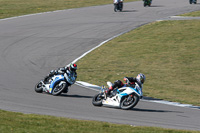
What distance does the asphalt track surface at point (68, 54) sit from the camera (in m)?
13.7

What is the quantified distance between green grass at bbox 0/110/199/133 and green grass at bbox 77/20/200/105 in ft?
21.0

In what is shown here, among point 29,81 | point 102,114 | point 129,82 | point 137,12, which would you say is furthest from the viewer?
point 137,12

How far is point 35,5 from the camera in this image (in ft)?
167

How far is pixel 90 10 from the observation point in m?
46.3

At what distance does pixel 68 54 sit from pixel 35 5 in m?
25.0

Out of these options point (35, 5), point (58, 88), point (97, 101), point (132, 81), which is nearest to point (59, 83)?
point (58, 88)

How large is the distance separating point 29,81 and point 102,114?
23.1 ft

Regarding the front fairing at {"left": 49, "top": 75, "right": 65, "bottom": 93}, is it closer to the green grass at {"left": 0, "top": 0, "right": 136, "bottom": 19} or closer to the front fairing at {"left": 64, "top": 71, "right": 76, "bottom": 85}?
the front fairing at {"left": 64, "top": 71, "right": 76, "bottom": 85}

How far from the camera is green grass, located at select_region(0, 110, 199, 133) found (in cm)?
1004

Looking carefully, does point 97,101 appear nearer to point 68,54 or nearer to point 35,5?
point 68,54

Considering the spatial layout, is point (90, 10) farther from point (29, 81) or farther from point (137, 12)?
point (29, 81)

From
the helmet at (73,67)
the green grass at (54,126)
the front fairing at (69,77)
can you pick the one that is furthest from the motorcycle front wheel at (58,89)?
the green grass at (54,126)

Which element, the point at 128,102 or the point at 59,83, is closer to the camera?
the point at 128,102

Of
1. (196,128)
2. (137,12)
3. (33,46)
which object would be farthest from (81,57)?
(137,12)
